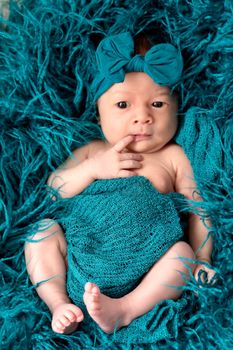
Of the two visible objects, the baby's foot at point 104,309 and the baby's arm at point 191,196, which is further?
the baby's arm at point 191,196

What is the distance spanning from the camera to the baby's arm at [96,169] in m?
1.52

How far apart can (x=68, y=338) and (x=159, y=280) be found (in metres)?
0.25

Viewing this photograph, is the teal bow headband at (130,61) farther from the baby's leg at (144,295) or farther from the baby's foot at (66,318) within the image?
the baby's foot at (66,318)

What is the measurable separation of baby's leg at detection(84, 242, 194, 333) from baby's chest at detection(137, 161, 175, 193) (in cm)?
19

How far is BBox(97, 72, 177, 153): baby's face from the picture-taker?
1505 millimetres

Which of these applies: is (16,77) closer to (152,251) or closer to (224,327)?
(152,251)

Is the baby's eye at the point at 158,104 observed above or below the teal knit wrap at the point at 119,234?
above

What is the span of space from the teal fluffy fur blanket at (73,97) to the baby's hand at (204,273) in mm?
37

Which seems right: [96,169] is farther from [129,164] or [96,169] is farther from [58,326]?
[58,326]

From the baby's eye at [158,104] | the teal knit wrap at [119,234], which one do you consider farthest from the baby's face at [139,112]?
the teal knit wrap at [119,234]

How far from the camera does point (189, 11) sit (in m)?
1.60

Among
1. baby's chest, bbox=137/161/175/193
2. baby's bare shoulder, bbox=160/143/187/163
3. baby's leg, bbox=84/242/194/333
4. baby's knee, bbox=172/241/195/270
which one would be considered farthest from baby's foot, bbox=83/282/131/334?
baby's bare shoulder, bbox=160/143/187/163

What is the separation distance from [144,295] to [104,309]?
0.38 feet

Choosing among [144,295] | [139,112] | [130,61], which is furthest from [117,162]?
[144,295]
